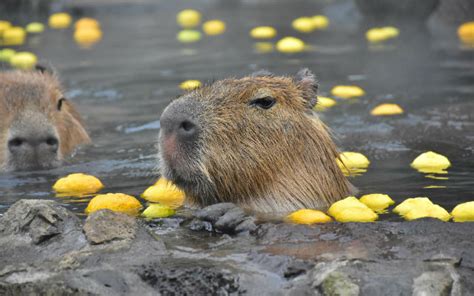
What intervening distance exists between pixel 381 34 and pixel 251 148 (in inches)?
278

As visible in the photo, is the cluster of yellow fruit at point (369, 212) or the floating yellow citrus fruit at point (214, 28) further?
the floating yellow citrus fruit at point (214, 28)

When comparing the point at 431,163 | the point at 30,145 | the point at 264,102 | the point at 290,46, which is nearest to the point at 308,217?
the point at 264,102

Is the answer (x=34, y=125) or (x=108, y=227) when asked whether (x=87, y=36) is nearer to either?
(x=34, y=125)

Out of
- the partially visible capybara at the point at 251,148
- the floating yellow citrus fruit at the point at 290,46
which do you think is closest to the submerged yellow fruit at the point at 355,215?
the partially visible capybara at the point at 251,148

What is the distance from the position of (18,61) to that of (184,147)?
682 centimetres

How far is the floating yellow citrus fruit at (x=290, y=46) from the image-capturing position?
11.6 metres

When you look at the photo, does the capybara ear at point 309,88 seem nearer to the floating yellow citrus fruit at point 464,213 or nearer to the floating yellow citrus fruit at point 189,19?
the floating yellow citrus fruit at point 464,213

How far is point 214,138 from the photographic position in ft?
17.7

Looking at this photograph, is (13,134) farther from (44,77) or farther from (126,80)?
(126,80)

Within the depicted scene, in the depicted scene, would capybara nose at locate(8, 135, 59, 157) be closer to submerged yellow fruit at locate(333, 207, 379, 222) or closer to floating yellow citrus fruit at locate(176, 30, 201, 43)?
submerged yellow fruit at locate(333, 207, 379, 222)

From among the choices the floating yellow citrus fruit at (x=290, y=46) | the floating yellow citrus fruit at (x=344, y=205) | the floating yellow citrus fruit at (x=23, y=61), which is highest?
the floating yellow citrus fruit at (x=290, y=46)

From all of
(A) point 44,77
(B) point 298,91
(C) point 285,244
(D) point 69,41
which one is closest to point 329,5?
(D) point 69,41

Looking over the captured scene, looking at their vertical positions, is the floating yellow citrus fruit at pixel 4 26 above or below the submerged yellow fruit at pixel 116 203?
above

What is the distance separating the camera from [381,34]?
12219mm
